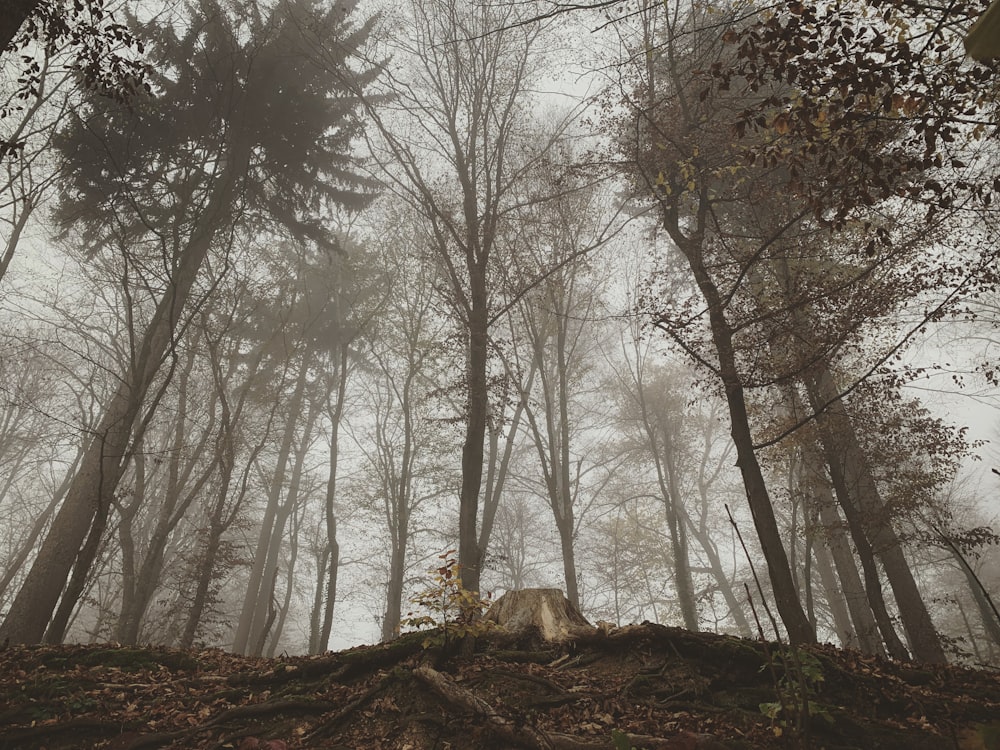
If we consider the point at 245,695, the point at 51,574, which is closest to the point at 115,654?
the point at 245,695

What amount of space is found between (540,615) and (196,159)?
33.4 ft

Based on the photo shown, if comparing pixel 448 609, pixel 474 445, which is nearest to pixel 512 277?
pixel 474 445

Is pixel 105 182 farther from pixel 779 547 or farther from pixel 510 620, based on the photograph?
pixel 779 547

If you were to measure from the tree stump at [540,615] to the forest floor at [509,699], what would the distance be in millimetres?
277

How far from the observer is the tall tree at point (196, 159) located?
8.89 m

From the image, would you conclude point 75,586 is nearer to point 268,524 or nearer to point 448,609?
point 448,609

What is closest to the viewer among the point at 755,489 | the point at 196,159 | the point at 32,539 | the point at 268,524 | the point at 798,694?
the point at 798,694

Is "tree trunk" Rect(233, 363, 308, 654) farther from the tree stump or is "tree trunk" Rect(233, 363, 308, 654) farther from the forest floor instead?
the forest floor

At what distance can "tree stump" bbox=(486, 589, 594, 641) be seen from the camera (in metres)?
4.82

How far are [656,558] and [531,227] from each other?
49.9 feet

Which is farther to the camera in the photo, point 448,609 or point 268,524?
point 268,524

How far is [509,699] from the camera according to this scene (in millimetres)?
3627

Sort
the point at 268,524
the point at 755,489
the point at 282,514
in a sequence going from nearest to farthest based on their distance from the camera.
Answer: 1. the point at 755,489
2. the point at 268,524
3. the point at 282,514

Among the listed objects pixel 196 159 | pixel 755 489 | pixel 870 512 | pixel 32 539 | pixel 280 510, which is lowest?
pixel 755 489
